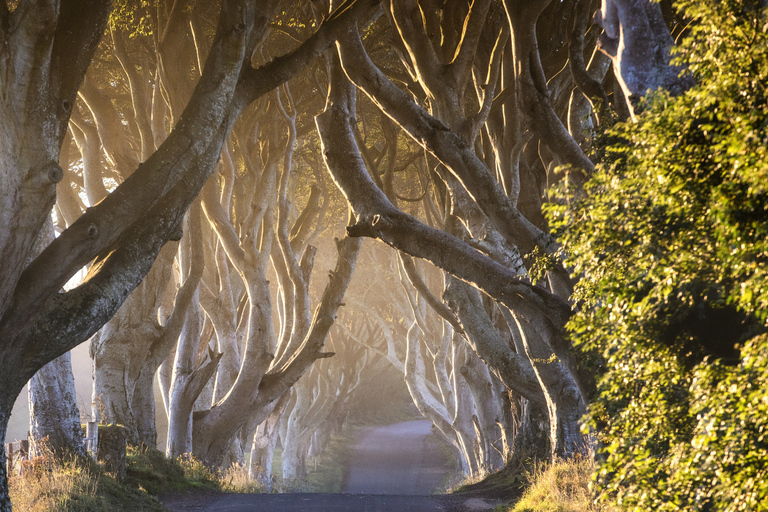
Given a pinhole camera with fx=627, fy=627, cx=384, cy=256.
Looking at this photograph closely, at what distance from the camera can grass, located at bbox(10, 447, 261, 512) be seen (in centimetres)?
662

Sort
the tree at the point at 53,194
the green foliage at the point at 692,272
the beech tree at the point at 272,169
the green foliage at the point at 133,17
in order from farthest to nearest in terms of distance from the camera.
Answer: the green foliage at the point at 133,17 → the beech tree at the point at 272,169 → the tree at the point at 53,194 → the green foliage at the point at 692,272

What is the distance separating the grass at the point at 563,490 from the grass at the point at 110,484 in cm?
491

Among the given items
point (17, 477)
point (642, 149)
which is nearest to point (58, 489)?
point (17, 477)

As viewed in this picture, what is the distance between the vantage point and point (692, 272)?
10.7 feet

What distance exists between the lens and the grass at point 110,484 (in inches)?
261

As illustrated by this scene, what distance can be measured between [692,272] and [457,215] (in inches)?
260

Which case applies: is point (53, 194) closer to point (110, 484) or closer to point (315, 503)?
point (110, 484)

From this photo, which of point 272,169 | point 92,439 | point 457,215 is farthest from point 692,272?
point 272,169

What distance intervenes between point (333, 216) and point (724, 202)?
1917 cm

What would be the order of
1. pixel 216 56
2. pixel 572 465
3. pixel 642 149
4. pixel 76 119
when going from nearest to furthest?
pixel 642 149 → pixel 216 56 → pixel 572 465 → pixel 76 119

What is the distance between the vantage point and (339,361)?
27.3m

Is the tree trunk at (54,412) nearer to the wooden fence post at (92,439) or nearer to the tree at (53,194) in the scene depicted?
the wooden fence post at (92,439)

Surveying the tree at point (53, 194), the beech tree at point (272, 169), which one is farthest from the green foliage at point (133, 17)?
the tree at point (53, 194)

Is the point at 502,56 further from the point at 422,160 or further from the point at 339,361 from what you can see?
the point at 339,361
